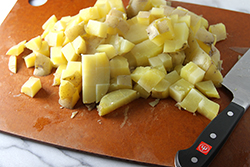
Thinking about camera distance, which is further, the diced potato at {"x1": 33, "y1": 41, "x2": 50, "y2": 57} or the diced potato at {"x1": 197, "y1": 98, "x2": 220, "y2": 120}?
the diced potato at {"x1": 33, "y1": 41, "x2": 50, "y2": 57}

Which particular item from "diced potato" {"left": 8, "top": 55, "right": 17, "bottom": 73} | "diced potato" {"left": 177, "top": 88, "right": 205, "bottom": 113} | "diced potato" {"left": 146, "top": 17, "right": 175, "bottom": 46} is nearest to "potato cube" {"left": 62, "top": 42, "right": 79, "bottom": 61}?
"diced potato" {"left": 8, "top": 55, "right": 17, "bottom": 73}

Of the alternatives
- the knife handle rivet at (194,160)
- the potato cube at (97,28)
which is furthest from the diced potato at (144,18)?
the knife handle rivet at (194,160)

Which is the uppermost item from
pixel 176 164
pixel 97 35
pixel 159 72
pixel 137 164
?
pixel 97 35

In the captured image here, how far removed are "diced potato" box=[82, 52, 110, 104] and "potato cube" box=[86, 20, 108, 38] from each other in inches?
6.9

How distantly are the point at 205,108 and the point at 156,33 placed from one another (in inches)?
23.3

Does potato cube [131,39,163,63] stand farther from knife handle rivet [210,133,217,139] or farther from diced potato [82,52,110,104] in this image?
knife handle rivet [210,133,217,139]

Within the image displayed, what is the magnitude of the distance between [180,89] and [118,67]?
43cm

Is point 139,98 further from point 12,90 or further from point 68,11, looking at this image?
point 68,11

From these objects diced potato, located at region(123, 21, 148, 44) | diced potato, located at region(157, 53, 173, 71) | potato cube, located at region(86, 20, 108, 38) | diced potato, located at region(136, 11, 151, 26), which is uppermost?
diced potato, located at region(136, 11, 151, 26)

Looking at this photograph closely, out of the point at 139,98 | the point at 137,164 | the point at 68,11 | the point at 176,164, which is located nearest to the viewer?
the point at 176,164

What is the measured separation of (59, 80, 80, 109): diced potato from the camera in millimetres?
1736

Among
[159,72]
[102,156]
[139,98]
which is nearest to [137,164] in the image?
[102,156]

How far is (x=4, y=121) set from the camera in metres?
1.73

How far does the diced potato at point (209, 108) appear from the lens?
1.68m
